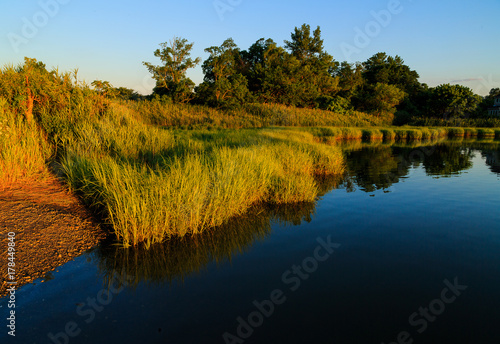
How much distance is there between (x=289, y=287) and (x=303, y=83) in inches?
1846

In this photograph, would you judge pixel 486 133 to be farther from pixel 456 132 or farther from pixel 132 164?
pixel 132 164

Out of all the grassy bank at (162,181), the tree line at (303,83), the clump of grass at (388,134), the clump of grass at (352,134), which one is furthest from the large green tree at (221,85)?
the grassy bank at (162,181)

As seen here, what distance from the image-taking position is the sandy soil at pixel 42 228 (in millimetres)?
5055

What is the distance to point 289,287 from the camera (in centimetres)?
524

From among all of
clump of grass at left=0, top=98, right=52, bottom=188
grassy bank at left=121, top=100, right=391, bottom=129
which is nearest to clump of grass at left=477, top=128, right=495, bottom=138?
grassy bank at left=121, top=100, right=391, bottom=129

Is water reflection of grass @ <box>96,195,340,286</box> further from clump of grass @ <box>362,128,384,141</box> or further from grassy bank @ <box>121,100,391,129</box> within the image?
clump of grass @ <box>362,128,384,141</box>

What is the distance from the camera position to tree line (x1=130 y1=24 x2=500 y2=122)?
37031 mm

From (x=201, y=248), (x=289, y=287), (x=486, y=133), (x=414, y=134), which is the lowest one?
(x=289, y=287)

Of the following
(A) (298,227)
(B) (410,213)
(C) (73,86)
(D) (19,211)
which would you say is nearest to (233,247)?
(A) (298,227)

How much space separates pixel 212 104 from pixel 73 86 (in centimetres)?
2322

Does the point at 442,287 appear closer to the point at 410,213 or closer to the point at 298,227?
the point at 298,227

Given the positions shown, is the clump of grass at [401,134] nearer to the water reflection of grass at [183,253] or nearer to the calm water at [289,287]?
the calm water at [289,287]

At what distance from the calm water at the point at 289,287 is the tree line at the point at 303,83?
27968 mm

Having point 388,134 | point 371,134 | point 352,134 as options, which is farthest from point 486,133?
point 352,134
